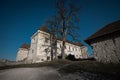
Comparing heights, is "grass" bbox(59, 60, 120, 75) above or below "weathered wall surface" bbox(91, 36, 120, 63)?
below

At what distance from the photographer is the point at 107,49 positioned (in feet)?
46.3

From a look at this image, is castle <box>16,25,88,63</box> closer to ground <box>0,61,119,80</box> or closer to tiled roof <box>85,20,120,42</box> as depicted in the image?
tiled roof <box>85,20,120,42</box>

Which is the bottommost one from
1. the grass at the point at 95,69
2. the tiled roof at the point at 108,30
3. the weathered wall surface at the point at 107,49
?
the grass at the point at 95,69

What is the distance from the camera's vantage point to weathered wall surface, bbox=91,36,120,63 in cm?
1312

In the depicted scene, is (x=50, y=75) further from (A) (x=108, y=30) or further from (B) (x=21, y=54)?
(B) (x=21, y=54)

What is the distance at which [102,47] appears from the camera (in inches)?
580

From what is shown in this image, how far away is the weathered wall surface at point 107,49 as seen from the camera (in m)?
13.1

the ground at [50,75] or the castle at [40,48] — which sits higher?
the castle at [40,48]

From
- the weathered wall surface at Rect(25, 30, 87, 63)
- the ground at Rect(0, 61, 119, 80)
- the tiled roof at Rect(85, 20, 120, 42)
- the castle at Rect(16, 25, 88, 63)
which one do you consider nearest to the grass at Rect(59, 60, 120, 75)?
the ground at Rect(0, 61, 119, 80)

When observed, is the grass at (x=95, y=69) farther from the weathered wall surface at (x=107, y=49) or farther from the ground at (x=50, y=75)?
the weathered wall surface at (x=107, y=49)

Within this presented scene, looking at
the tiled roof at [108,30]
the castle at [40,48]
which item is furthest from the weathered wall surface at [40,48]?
the tiled roof at [108,30]

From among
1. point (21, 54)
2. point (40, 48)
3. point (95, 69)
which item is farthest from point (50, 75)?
point (21, 54)

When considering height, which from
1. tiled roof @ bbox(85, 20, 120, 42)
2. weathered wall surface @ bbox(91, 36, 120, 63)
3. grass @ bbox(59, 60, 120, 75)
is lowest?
grass @ bbox(59, 60, 120, 75)

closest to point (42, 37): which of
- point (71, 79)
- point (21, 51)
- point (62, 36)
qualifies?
point (62, 36)
